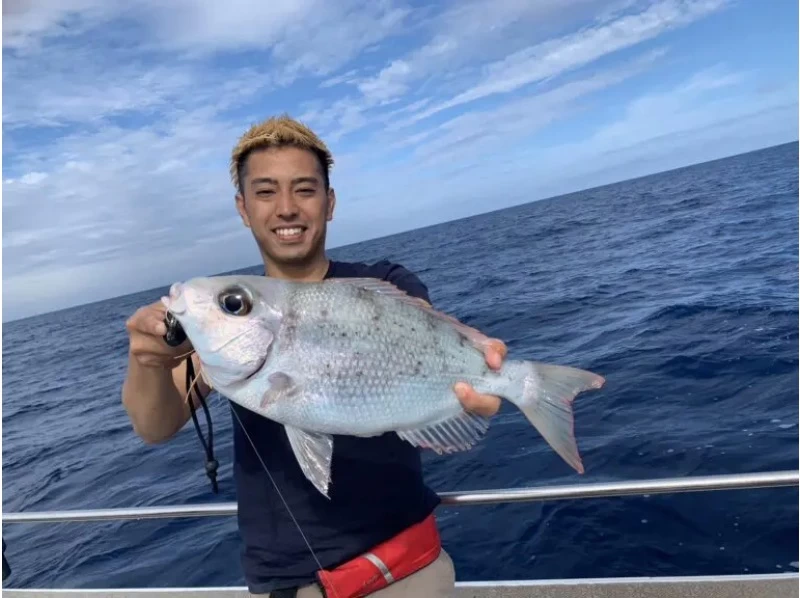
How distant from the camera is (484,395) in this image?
2.47 meters

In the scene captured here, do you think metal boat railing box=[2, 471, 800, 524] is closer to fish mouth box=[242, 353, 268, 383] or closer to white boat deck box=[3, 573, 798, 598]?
white boat deck box=[3, 573, 798, 598]

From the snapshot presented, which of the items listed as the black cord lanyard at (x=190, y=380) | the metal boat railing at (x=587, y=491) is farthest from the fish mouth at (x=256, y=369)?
the metal boat railing at (x=587, y=491)

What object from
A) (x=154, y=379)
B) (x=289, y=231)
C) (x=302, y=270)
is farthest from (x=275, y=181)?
(x=154, y=379)

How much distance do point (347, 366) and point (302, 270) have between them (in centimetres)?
85

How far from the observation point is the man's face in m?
2.79

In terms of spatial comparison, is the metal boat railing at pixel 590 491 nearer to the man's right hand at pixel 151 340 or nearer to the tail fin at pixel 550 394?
the tail fin at pixel 550 394

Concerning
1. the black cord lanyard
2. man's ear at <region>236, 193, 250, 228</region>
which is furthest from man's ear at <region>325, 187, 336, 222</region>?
the black cord lanyard

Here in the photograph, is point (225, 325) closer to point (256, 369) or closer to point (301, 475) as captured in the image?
point (256, 369)

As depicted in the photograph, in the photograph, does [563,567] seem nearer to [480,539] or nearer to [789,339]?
[480,539]

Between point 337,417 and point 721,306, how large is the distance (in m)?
12.9

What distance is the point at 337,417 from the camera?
229 cm

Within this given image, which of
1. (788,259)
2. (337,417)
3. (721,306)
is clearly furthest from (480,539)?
(788,259)

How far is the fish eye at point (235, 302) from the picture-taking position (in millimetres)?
2248

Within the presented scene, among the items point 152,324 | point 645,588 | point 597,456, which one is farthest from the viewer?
point 597,456
